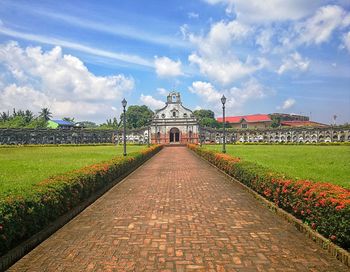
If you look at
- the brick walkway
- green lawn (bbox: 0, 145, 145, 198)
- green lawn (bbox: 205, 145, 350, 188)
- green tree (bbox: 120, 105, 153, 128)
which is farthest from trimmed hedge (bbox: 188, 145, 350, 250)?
green tree (bbox: 120, 105, 153, 128)

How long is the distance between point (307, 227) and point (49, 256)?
4707mm

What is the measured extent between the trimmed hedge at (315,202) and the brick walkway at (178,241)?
14.0 inches

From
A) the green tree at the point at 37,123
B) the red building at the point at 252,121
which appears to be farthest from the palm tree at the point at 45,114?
the red building at the point at 252,121

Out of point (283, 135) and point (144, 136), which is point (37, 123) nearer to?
point (144, 136)

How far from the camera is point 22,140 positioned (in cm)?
5694

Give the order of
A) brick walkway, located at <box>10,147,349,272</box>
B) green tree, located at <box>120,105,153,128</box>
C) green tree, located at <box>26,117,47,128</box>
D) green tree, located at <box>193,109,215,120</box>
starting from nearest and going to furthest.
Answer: brick walkway, located at <box>10,147,349,272</box> → green tree, located at <box>26,117,47,128</box> → green tree, located at <box>120,105,153,128</box> → green tree, located at <box>193,109,215,120</box>

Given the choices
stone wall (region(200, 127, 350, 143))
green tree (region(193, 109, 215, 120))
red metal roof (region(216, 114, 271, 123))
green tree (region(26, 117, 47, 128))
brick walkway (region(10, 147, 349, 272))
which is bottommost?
brick walkway (region(10, 147, 349, 272))

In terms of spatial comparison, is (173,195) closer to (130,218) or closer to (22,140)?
(130,218)

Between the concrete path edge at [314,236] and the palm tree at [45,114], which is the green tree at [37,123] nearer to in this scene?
the palm tree at [45,114]

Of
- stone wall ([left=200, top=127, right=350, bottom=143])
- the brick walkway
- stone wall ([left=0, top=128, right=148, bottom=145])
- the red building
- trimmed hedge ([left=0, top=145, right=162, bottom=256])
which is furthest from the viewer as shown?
the red building

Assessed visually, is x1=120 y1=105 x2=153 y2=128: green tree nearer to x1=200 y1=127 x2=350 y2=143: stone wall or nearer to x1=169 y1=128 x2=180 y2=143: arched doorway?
x1=169 y1=128 x2=180 y2=143: arched doorway

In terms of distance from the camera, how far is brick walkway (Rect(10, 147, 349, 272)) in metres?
4.41

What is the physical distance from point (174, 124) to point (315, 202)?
199 feet

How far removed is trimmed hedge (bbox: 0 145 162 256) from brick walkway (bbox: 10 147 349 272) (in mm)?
350
